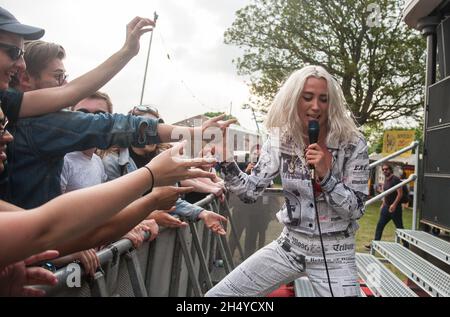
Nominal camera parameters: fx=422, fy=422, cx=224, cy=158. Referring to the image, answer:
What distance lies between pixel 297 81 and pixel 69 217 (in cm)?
169

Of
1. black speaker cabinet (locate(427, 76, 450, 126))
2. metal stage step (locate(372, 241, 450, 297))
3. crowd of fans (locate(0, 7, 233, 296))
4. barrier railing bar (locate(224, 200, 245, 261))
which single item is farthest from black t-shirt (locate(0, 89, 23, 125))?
black speaker cabinet (locate(427, 76, 450, 126))

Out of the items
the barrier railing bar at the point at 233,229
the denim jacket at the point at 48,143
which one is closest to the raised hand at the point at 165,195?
the denim jacket at the point at 48,143

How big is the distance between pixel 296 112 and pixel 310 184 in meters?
0.42

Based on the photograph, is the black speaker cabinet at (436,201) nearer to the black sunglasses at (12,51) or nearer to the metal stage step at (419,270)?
the metal stage step at (419,270)

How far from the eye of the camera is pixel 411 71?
12.1 m

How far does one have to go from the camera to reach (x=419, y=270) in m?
3.50

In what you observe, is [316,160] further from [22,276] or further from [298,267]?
[22,276]

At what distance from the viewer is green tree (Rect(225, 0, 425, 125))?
10.7 m

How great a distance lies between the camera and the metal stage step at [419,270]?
9.86 feet

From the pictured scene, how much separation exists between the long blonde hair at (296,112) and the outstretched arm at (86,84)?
904 mm

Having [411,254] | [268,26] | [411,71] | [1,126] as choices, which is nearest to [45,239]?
[1,126]

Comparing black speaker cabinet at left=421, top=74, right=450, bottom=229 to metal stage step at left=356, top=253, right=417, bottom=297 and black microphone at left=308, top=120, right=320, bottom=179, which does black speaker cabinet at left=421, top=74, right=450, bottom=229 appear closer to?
metal stage step at left=356, top=253, right=417, bottom=297

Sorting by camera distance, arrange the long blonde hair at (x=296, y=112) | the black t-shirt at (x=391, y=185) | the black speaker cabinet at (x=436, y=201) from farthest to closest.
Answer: the black t-shirt at (x=391, y=185), the black speaker cabinet at (x=436, y=201), the long blonde hair at (x=296, y=112)
